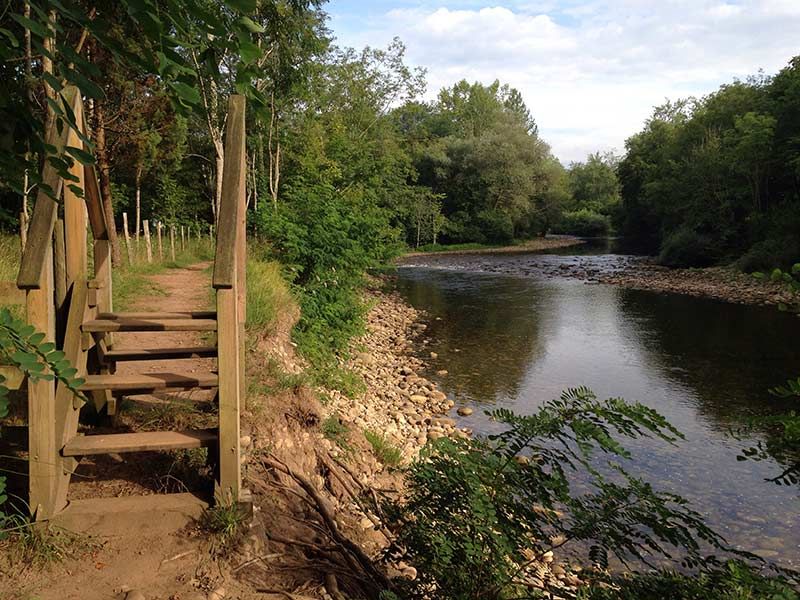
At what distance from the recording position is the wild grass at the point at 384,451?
6.65m

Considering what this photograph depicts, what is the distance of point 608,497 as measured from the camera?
3371mm

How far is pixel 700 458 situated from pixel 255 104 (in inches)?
335

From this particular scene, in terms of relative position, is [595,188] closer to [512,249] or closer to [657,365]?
[512,249]

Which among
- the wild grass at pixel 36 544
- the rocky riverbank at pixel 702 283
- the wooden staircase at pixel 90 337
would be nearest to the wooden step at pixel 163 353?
the wooden staircase at pixel 90 337

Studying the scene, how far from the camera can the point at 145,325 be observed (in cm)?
341

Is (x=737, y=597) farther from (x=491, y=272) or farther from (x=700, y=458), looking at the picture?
(x=491, y=272)

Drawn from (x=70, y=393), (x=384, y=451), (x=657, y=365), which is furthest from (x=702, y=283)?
(x=70, y=393)

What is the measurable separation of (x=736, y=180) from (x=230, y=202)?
3728cm

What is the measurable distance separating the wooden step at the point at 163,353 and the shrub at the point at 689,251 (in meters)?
34.0

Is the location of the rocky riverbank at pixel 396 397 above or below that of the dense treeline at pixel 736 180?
below

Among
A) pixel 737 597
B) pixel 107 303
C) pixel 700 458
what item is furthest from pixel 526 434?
pixel 700 458

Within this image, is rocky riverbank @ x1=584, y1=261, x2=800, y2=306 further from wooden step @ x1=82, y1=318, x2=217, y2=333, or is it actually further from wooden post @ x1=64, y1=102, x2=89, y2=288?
wooden post @ x1=64, y1=102, x2=89, y2=288

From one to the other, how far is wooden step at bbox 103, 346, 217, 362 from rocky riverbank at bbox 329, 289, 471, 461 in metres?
2.82

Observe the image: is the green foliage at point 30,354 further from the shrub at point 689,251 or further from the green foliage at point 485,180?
the green foliage at point 485,180
